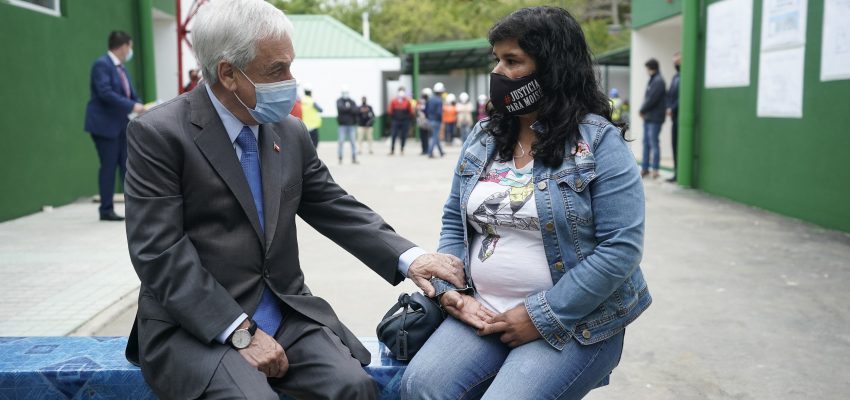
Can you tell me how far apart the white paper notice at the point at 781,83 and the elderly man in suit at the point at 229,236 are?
7.92 m

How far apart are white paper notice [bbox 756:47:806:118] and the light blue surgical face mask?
788 centimetres

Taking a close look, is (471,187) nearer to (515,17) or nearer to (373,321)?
(515,17)

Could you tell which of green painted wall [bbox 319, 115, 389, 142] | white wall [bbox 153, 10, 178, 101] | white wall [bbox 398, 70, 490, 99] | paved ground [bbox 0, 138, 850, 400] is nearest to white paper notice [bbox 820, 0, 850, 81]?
paved ground [bbox 0, 138, 850, 400]

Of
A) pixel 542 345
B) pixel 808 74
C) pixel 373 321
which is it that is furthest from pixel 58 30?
pixel 542 345

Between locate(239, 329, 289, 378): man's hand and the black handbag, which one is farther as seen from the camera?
the black handbag

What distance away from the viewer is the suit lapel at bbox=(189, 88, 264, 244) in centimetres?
249

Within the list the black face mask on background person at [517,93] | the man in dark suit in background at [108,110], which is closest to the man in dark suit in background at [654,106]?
the man in dark suit in background at [108,110]

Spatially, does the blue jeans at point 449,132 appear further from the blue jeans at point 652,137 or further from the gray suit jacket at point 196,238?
the gray suit jacket at point 196,238

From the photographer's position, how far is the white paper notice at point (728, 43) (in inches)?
414

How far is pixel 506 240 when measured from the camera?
2754mm

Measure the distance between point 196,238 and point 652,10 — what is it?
47.4 feet

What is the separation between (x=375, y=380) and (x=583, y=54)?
132 cm

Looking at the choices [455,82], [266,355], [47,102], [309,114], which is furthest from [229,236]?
[455,82]

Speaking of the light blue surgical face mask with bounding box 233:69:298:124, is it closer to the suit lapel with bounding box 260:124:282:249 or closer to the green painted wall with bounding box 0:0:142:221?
the suit lapel with bounding box 260:124:282:249
